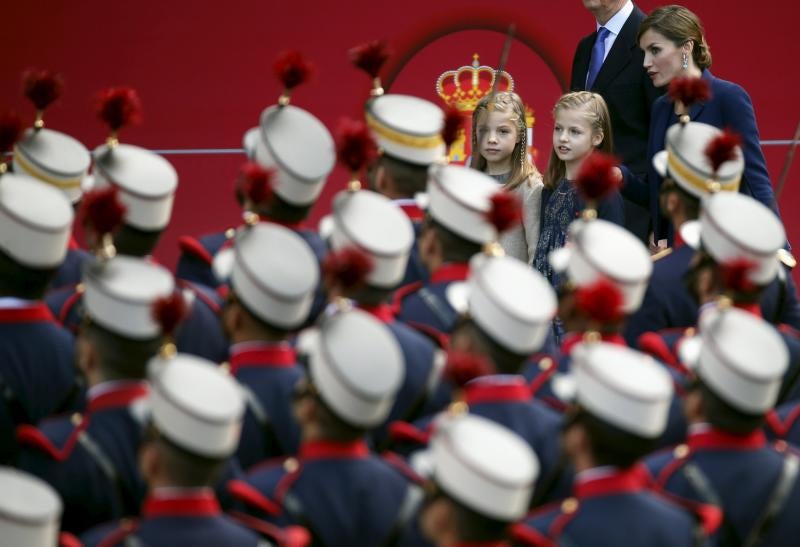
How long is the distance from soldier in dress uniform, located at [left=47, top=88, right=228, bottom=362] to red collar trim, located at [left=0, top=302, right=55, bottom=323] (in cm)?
26

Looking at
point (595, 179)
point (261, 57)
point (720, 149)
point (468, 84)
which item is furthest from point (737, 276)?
point (261, 57)

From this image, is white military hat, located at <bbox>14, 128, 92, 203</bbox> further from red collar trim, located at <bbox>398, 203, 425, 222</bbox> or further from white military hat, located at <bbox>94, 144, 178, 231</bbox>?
red collar trim, located at <bbox>398, 203, 425, 222</bbox>

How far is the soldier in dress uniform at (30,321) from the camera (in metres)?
3.29

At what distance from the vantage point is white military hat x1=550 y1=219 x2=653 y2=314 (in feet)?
10.9

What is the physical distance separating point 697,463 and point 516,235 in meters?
2.23

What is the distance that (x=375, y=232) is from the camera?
11.2 feet

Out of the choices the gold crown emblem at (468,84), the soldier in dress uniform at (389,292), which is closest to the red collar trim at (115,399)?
the soldier in dress uniform at (389,292)

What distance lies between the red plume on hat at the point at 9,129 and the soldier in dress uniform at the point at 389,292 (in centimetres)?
96

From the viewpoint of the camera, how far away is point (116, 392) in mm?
2918

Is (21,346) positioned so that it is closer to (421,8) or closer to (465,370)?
(465,370)

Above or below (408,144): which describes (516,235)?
below

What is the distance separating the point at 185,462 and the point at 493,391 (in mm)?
685

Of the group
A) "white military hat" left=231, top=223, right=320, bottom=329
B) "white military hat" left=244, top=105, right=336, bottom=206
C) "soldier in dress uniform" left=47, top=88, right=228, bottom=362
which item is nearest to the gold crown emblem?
"white military hat" left=244, top=105, right=336, bottom=206

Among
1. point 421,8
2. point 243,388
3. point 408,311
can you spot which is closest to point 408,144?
point 408,311
